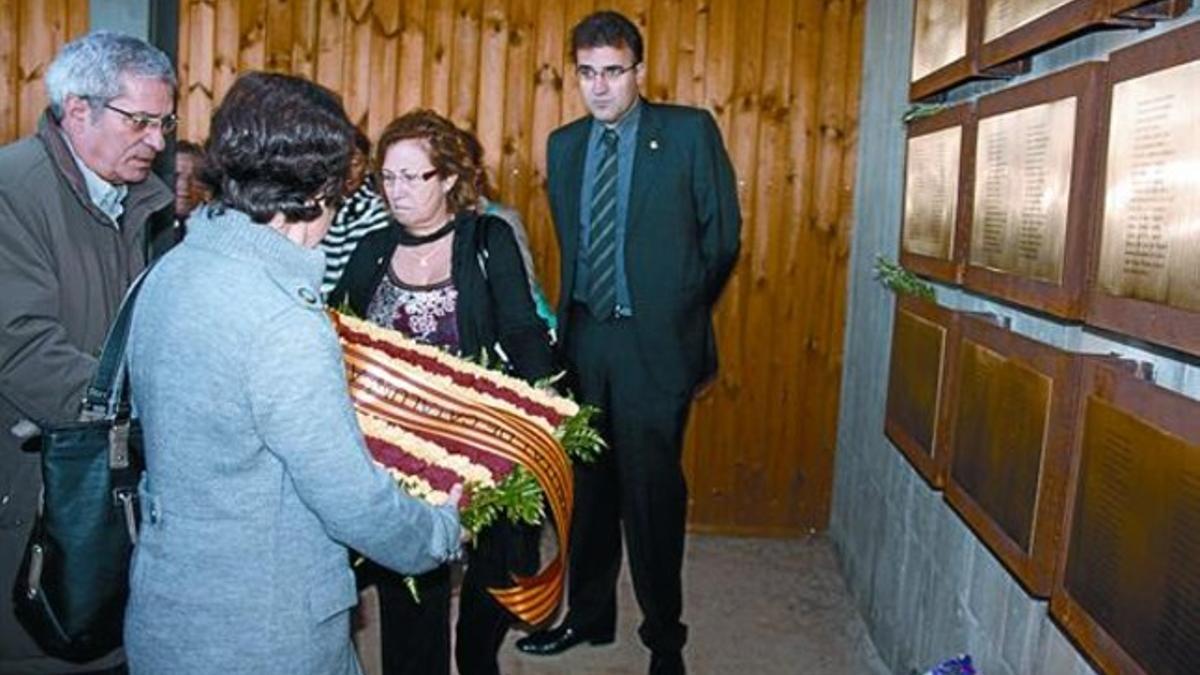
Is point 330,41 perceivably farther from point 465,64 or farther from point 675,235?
point 675,235

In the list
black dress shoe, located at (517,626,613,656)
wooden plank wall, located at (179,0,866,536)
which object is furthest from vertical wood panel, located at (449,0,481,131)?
black dress shoe, located at (517,626,613,656)

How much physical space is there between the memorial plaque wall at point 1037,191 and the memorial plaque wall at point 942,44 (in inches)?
8.6

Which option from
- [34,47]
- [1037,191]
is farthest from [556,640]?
[34,47]

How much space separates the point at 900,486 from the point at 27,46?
4.00m

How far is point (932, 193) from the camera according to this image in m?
3.36

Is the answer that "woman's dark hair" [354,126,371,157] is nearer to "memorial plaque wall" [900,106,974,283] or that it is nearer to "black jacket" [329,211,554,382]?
"black jacket" [329,211,554,382]

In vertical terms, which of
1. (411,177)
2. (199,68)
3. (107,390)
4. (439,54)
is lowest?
(107,390)

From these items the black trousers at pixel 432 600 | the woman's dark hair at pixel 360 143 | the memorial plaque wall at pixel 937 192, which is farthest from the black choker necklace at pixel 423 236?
the memorial plaque wall at pixel 937 192

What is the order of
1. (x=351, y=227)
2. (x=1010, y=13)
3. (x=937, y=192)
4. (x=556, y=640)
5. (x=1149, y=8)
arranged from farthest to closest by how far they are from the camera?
(x=556, y=640), (x=351, y=227), (x=937, y=192), (x=1010, y=13), (x=1149, y=8)

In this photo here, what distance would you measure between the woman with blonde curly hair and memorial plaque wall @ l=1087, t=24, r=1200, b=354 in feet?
4.82

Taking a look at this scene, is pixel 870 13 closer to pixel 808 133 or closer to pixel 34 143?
pixel 808 133

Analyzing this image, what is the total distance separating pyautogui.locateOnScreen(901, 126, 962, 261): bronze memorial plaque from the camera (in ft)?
10.2

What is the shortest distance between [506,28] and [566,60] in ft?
0.97

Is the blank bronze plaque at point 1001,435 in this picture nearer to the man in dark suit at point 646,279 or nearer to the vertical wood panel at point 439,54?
the man in dark suit at point 646,279
